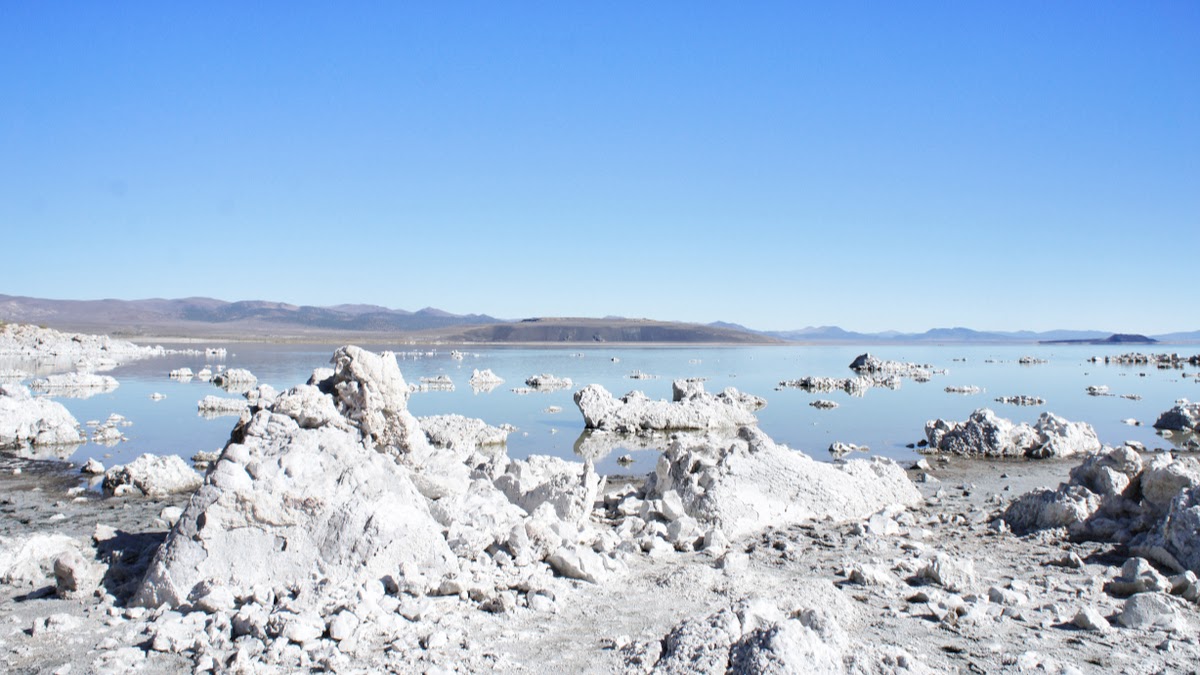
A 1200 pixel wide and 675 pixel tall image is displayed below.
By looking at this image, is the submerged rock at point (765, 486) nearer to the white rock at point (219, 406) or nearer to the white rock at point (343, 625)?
the white rock at point (343, 625)

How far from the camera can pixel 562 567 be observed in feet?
19.6

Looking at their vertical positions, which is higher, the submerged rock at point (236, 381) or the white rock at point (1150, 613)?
the white rock at point (1150, 613)

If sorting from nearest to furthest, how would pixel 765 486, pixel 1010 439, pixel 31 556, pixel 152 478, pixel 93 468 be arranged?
1. pixel 31 556
2. pixel 765 486
3. pixel 152 478
4. pixel 93 468
5. pixel 1010 439

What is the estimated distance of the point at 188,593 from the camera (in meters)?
5.28

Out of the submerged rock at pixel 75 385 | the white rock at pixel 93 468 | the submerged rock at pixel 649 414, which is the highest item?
the submerged rock at pixel 649 414

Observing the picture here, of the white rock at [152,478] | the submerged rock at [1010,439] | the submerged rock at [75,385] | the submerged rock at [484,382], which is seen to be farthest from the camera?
the submerged rock at [484,382]

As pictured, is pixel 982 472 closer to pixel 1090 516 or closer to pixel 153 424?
pixel 1090 516

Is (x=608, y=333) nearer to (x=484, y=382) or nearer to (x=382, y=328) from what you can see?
(x=382, y=328)

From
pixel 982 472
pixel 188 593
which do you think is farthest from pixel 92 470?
pixel 982 472

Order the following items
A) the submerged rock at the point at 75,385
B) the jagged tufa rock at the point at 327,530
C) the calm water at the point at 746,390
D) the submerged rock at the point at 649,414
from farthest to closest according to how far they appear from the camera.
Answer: the submerged rock at the point at 75,385, the submerged rock at the point at 649,414, the calm water at the point at 746,390, the jagged tufa rock at the point at 327,530

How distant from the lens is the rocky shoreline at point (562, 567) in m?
4.51

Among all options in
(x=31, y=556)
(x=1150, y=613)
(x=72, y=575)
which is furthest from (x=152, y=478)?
(x=1150, y=613)

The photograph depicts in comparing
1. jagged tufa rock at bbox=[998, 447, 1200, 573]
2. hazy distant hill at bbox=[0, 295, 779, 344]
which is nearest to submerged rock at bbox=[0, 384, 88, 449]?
jagged tufa rock at bbox=[998, 447, 1200, 573]

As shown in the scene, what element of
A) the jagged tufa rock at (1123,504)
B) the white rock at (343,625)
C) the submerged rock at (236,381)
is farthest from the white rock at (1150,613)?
the submerged rock at (236,381)
